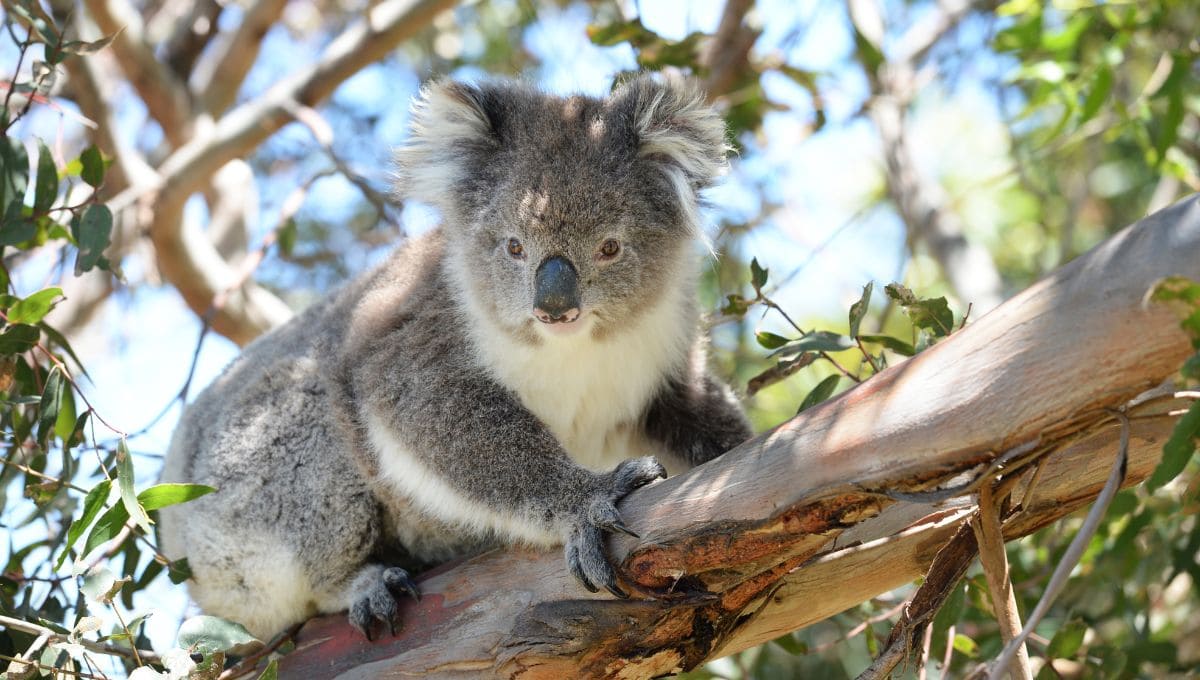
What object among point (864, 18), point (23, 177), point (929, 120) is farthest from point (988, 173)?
point (23, 177)

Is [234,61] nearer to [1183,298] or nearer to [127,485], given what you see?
[127,485]

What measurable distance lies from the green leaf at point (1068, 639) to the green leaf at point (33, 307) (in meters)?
2.97

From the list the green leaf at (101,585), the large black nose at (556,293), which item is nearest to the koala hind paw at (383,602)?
the green leaf at (101,585)

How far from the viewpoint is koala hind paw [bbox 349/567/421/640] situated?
317 cm

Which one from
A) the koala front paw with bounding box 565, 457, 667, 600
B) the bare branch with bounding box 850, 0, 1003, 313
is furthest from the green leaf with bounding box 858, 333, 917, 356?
the bare branch with bounding box 850, 0, 1003, 313

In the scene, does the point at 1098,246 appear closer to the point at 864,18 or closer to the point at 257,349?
the point at 257,349

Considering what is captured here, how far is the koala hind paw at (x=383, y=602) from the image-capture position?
10.4ft

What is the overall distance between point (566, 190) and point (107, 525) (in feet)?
4.98

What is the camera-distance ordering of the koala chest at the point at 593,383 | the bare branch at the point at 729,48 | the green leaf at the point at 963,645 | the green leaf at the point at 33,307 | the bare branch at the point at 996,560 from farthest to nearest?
the bare branch at the point at 729,48 < the green leaf at the point at 963,645 < the koala chest at the point at 593,383 < the green leaf at the point at 33,307 < the bare branch at the point at 996,560

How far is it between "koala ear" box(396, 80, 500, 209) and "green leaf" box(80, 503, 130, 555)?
4.49 feet

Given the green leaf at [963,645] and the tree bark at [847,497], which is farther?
the green leaf at [963,645]

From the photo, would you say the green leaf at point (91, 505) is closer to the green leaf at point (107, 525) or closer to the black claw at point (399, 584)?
the green leaf at point (107, 525)

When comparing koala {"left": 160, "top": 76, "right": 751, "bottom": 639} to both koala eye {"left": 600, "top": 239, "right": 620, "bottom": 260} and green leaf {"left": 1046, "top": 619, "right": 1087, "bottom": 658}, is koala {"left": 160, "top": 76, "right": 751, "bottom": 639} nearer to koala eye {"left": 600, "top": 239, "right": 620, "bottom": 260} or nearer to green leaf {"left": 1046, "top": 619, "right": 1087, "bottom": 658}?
koala eye {"left": 600, "top": 239, "right": 620, "bottom": 260}

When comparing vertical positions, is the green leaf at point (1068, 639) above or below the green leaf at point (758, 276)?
below
